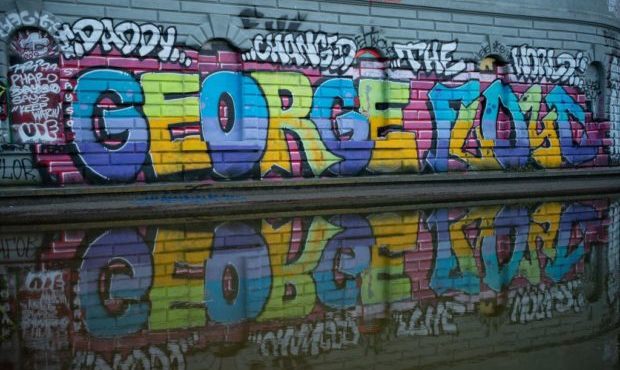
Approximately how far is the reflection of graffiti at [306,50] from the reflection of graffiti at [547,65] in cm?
632

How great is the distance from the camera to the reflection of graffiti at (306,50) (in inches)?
640

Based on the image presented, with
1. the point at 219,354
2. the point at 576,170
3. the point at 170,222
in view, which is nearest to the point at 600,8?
the point at 576,170

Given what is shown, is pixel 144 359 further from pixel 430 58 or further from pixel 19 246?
pixel 430 58

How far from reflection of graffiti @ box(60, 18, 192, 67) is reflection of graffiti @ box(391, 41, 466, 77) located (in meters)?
6.39

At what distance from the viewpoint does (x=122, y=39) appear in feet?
48.1

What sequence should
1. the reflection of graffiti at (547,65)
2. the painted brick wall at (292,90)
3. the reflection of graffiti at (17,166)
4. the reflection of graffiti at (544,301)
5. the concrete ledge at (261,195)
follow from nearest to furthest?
the reflection of graffiti at (544,301) → the concrete ledge at (261,195) → the reflection of graffiti at (17,166) → the painted brick wall at (292,90) → the reflection of graffiti at (547,65)

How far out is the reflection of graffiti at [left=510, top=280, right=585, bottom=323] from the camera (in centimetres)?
547

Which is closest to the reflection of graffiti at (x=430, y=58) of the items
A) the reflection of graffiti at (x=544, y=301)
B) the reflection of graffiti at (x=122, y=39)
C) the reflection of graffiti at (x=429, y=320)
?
the reflection of graffiti at (x=122, y=39)

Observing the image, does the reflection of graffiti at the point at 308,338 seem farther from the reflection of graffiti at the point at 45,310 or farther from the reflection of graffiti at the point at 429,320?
the reflection of graffiti at the point at 45,310

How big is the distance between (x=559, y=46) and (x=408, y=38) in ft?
20.9

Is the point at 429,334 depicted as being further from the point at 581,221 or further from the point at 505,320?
the point at 581,221

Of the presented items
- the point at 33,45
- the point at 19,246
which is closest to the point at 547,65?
the point at 33,45

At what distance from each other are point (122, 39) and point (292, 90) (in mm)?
4578

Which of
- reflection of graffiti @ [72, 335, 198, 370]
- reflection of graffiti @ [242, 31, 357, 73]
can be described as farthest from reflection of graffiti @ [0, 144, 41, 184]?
reflection of graffiti @ [72, 335, 198, 370]
